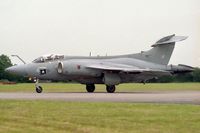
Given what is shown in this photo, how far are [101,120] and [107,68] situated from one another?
21.1 m

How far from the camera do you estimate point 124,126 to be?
10000mm

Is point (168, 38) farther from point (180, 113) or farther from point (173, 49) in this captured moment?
point (180, 113)

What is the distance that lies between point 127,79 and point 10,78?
2656 inches

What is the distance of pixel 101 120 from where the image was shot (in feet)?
35.9

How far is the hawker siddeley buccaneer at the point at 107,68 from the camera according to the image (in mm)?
31859

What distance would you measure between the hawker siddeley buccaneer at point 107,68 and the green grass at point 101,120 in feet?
58.6

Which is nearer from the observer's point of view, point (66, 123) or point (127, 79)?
point (66, 123)

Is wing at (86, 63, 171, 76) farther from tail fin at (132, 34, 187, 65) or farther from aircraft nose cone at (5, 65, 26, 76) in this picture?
aircraft nose cone at (5, 65, 26, 76)

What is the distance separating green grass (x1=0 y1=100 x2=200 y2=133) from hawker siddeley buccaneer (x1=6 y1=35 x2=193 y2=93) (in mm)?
17873

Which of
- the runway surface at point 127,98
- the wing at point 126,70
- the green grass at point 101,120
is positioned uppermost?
the green grass at point 101,120

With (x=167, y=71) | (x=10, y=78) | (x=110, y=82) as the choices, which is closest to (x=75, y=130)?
(x=110, y=82)

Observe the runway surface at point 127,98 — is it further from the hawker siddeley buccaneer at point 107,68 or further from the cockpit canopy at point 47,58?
the cockpit canopy at point 47,58

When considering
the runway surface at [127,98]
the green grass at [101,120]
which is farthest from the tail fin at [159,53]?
the green grass at [101,120]

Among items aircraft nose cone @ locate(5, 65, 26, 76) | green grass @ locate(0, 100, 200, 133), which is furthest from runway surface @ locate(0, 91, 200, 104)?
aircraft nose cone @ locate(5, 65, 26, 76)
